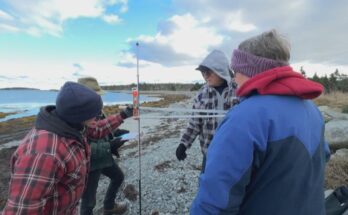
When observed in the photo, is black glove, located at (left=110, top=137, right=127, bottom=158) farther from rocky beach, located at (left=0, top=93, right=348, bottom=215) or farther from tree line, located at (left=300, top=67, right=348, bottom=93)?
tree line, located at (left=300, top=67, right=348, bottom=93)

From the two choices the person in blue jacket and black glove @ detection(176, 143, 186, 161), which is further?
black glove @ detection(176, 143, 186, 161)

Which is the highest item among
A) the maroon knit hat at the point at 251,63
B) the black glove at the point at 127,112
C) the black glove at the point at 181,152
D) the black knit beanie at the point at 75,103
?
the maroon knit hat at the point at 251,63

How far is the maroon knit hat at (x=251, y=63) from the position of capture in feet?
5.95

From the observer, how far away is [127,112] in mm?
4227

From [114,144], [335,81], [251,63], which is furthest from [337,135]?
[335,81]

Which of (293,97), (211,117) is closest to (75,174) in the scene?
(293,97)

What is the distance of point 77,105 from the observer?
8.19 ft

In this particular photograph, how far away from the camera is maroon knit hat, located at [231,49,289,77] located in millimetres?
1814

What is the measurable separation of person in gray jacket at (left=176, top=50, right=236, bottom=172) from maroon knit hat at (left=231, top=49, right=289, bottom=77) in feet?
6.02

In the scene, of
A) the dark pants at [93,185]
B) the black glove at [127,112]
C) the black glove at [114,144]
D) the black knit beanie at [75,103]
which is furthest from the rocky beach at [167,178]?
the black knit beanie at [75,103]

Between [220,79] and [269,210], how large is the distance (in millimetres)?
2367

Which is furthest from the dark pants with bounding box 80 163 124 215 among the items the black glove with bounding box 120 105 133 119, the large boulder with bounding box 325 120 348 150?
the large boulder with bounding box 325 120 348 150

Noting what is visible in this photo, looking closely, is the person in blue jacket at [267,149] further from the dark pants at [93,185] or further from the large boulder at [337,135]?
the large boulder at [337,135]

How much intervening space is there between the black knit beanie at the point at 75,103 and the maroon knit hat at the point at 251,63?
1270mm
